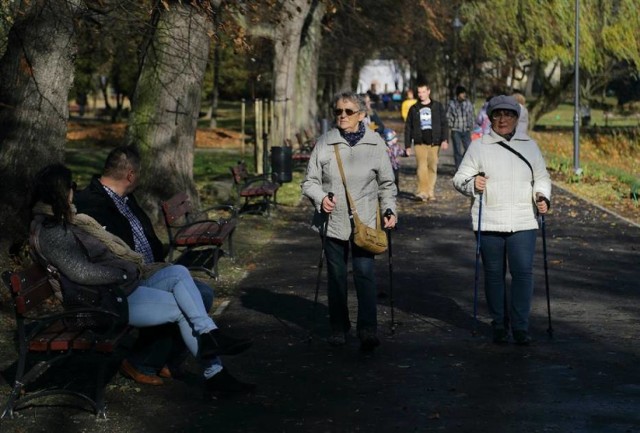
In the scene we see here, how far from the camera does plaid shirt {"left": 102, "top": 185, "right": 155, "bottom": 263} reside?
27.9ft

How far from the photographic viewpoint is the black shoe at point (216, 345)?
7.88 m

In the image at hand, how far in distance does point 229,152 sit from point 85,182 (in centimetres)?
1237

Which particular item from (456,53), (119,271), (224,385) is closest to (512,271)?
(224,385)

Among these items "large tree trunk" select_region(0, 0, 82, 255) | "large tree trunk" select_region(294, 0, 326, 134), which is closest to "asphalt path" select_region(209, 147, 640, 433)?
"large tree trunk" select_region(0, 0, 82, 255)

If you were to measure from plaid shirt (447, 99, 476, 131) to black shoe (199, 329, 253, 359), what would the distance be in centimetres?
1814

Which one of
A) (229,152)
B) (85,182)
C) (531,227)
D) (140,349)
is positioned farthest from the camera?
(229,152)

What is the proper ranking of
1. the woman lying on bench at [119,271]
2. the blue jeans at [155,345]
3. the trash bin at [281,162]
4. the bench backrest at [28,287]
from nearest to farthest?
the bench backrest at [28,287] → the woman lying on bench at [119,271] → the blue jeans at [155,345] → the trash bin at [281,162]

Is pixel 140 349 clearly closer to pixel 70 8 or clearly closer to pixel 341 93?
pixel 341 93

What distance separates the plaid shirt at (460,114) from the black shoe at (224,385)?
18.1m

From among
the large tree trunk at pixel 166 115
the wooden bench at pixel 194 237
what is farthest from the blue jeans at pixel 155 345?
the large tree trunk at pixel 166 115

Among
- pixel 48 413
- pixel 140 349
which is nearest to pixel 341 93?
pixel 140 349

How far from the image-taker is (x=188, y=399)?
26.3 ft

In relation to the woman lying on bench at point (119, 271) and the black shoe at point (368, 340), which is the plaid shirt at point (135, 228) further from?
the black shoe at point (368, 340)

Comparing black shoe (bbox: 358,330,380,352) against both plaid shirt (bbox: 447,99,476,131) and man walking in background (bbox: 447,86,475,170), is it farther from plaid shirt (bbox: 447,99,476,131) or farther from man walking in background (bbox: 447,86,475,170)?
plaid shirt (bbox: 447,99,476,131)
